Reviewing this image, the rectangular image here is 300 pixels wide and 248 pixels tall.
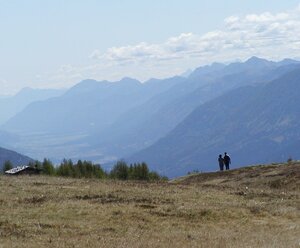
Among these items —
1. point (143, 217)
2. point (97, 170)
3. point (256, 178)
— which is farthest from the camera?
point (97, 170)

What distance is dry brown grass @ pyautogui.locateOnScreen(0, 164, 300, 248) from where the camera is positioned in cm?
1967

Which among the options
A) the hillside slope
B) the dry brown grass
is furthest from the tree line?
the dry brown grass

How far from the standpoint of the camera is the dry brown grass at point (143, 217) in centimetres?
1967

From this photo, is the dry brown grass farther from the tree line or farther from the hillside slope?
the tree line

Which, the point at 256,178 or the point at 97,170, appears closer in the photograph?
the point at 256,178

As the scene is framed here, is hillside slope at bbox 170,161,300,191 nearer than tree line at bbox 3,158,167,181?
Yes

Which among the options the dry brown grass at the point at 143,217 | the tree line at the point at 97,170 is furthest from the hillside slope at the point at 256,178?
the tree line at the point at 97,170

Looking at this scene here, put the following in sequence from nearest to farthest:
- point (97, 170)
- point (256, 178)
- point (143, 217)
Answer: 1. point (143, 217)
2. point (256, 178)
3. point (97, 170)

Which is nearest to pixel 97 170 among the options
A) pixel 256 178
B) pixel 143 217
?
pixel 256 178

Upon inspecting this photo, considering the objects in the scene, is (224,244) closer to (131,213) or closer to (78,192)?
(131,213)

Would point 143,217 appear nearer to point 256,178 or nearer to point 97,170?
point 256,178

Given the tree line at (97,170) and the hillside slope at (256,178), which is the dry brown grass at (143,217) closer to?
the hillside slope at (256,178)

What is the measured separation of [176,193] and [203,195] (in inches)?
67.4

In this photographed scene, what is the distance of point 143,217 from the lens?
25.3 metres
